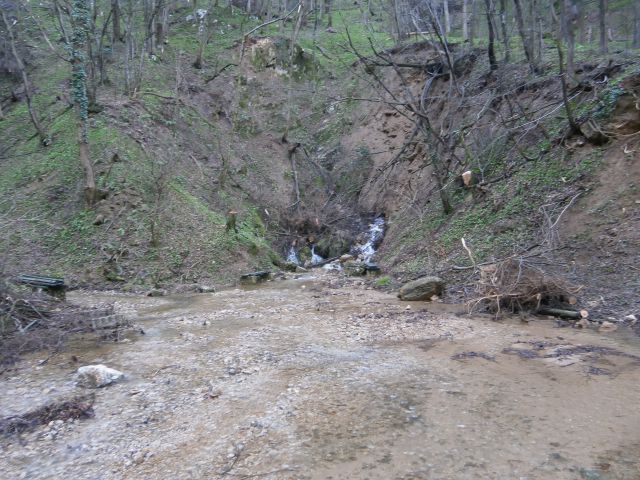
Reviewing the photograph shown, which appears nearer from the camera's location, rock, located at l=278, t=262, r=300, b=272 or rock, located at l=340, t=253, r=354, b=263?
rock, located at l=278, t=262, r=300, b=272

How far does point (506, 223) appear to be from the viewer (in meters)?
11.5

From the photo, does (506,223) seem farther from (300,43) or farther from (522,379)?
(300,43)

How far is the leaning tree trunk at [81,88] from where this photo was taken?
14180 mm

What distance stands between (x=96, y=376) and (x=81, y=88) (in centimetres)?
1186

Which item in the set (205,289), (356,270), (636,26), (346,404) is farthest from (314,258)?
(636,26)

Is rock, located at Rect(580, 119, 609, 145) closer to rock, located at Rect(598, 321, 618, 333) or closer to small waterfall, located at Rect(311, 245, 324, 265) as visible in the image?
rock, located at Rect(598, 321, 618, 333)

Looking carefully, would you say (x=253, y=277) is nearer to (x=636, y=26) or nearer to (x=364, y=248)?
(x=364, y=248)

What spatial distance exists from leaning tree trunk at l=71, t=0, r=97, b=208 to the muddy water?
823cm

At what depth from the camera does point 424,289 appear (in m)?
10.4

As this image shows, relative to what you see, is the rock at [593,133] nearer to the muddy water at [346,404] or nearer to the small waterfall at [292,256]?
the muddy water at [346,404]

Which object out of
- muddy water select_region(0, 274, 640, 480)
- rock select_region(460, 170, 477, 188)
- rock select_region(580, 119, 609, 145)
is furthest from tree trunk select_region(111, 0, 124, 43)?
rock select_region(580, 119, 609, 145)

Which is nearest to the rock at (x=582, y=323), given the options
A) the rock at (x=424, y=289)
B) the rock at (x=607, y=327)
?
the rock at (x=607, y=327)

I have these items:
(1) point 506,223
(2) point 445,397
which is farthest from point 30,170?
(2) point 445,397

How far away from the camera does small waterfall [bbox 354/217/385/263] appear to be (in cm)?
1797
